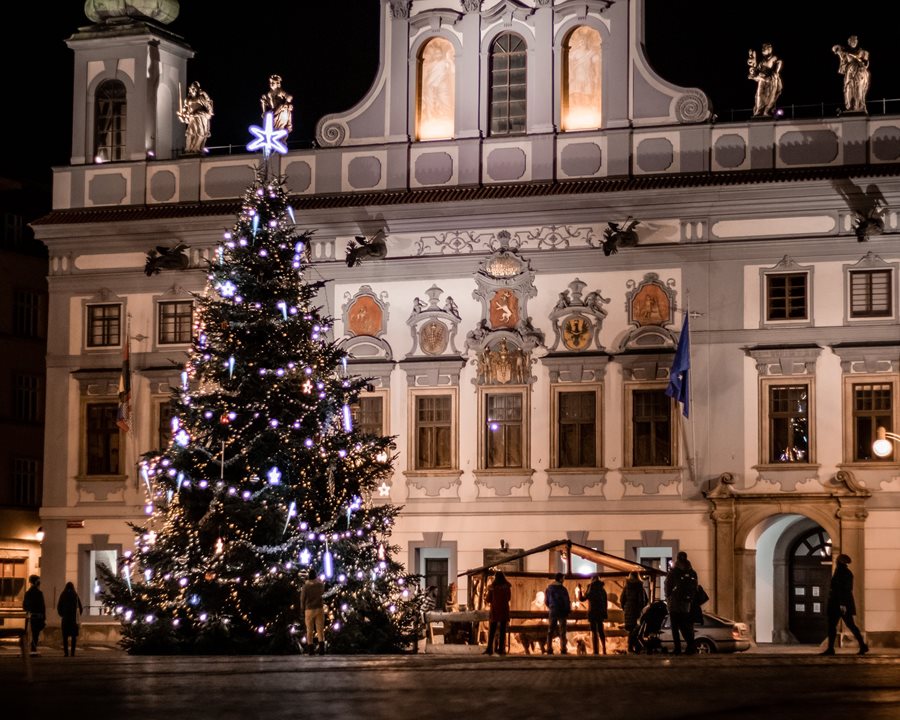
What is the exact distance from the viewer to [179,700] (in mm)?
18625

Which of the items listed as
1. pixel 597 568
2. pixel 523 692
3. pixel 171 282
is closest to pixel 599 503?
pixel 597 568

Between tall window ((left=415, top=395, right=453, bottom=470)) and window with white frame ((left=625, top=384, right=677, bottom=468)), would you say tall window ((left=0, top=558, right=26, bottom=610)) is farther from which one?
window with white frame ((left=625, top=384, right=677, bottom=468))

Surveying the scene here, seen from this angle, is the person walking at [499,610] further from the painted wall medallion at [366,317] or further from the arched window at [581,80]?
the arched window at [581,80]

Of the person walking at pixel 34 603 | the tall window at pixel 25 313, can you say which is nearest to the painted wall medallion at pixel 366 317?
the person walking at pixel 34 603

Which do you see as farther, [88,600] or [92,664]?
[88,600]

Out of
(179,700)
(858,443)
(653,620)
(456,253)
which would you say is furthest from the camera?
(456,253)

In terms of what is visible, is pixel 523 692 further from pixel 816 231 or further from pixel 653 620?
pixel 816 231

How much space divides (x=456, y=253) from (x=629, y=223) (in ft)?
12.7

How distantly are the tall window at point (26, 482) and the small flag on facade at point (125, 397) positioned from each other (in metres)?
10.9

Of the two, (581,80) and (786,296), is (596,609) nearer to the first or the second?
(786,296)

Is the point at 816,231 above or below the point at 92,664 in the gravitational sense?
above

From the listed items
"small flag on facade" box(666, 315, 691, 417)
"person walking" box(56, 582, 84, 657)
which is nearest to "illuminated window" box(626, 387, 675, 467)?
"small flag on facade" box(666, 315, 691, 417)

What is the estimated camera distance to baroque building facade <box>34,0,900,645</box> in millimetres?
40406

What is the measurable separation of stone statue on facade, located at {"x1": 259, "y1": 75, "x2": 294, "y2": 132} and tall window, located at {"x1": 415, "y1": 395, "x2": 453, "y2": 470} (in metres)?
6.73
